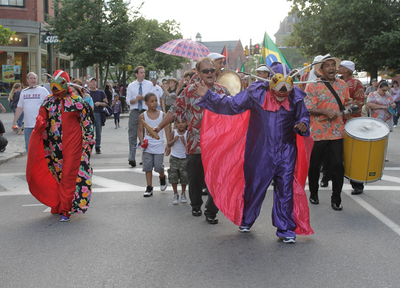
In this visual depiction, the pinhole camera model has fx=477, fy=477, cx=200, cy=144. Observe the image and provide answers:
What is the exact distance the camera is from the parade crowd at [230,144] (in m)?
4.89

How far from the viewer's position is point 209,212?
570cm

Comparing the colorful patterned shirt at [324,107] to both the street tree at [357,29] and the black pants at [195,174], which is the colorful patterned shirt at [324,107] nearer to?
the black pants at [195,174]

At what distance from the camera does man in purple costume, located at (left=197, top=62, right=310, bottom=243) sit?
15.9ft

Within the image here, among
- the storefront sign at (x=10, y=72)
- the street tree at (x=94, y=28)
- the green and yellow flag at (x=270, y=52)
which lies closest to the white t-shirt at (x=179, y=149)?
the green and yellow flag at (x=270, y=52)

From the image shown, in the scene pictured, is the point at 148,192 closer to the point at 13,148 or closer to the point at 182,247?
the point at 182,247

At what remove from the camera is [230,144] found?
5.25 meters

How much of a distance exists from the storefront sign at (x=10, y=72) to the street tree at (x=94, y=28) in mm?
3561

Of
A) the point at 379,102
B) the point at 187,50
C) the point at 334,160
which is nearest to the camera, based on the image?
the point at 334,160

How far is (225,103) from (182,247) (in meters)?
1.55

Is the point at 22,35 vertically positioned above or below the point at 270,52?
above

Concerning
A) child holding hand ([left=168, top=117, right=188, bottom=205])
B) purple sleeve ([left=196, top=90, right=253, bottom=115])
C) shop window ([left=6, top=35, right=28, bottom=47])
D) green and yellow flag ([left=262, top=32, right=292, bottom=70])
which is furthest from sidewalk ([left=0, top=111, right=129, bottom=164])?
shop window ([left=6, top=35, right=28, bottom=47])

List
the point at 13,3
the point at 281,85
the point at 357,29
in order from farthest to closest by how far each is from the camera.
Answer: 1. the point at 357,29
2. the point at 13,3
3. the point at 281,85

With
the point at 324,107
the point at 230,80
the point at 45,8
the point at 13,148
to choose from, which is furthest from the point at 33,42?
the point at 324,107

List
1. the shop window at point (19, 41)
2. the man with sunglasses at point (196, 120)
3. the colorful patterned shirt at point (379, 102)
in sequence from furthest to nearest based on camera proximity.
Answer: the shop window at point (19, 41) → the colorful patterned shirt at point (379, 102) → the man with sunglasses at point (196, 120)
